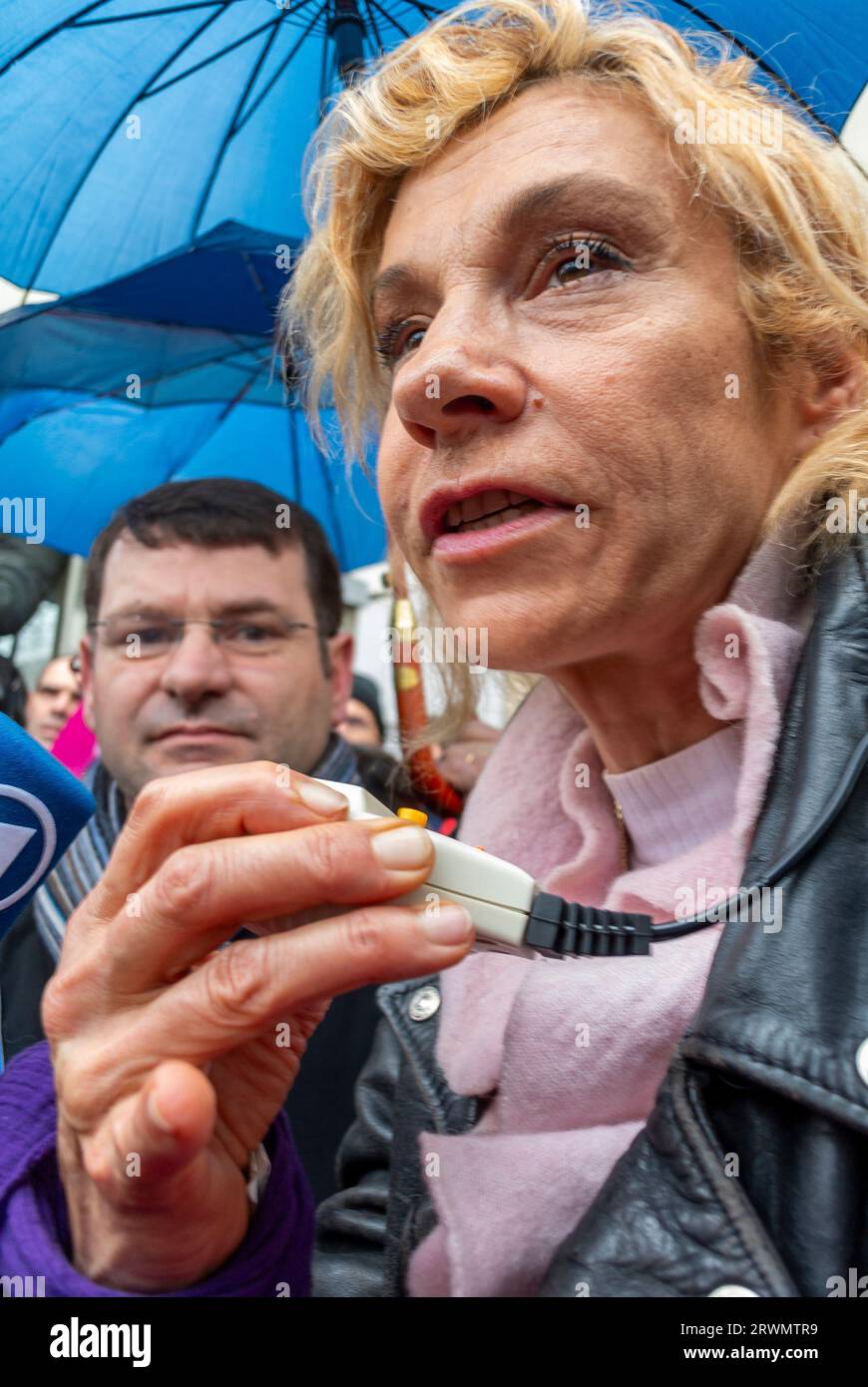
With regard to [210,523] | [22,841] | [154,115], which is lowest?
[22,841]

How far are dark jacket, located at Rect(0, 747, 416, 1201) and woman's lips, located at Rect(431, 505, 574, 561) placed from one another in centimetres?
112

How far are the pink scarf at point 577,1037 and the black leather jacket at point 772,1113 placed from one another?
3.9 inches

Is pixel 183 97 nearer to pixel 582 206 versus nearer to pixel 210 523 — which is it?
pixel 582 206

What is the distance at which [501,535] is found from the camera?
3.74ft

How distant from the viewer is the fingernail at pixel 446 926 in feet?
2.72

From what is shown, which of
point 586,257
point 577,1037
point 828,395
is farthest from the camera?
point 828,395

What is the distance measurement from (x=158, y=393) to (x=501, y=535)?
4.47ft

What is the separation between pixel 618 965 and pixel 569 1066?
0.11 meters

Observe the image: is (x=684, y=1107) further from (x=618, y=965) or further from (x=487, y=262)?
(x=487, y=262)

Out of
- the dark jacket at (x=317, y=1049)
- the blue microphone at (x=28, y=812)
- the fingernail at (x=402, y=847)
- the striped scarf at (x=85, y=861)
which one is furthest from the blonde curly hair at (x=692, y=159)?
the dark jacket at (x=317, y=1049)

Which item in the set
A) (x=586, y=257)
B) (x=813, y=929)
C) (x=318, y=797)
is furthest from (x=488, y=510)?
(x=813, y=929)

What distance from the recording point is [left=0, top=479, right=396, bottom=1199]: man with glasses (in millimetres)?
2268

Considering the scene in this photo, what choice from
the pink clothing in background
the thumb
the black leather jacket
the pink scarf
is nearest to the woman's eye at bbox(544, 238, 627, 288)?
the pink scarf
